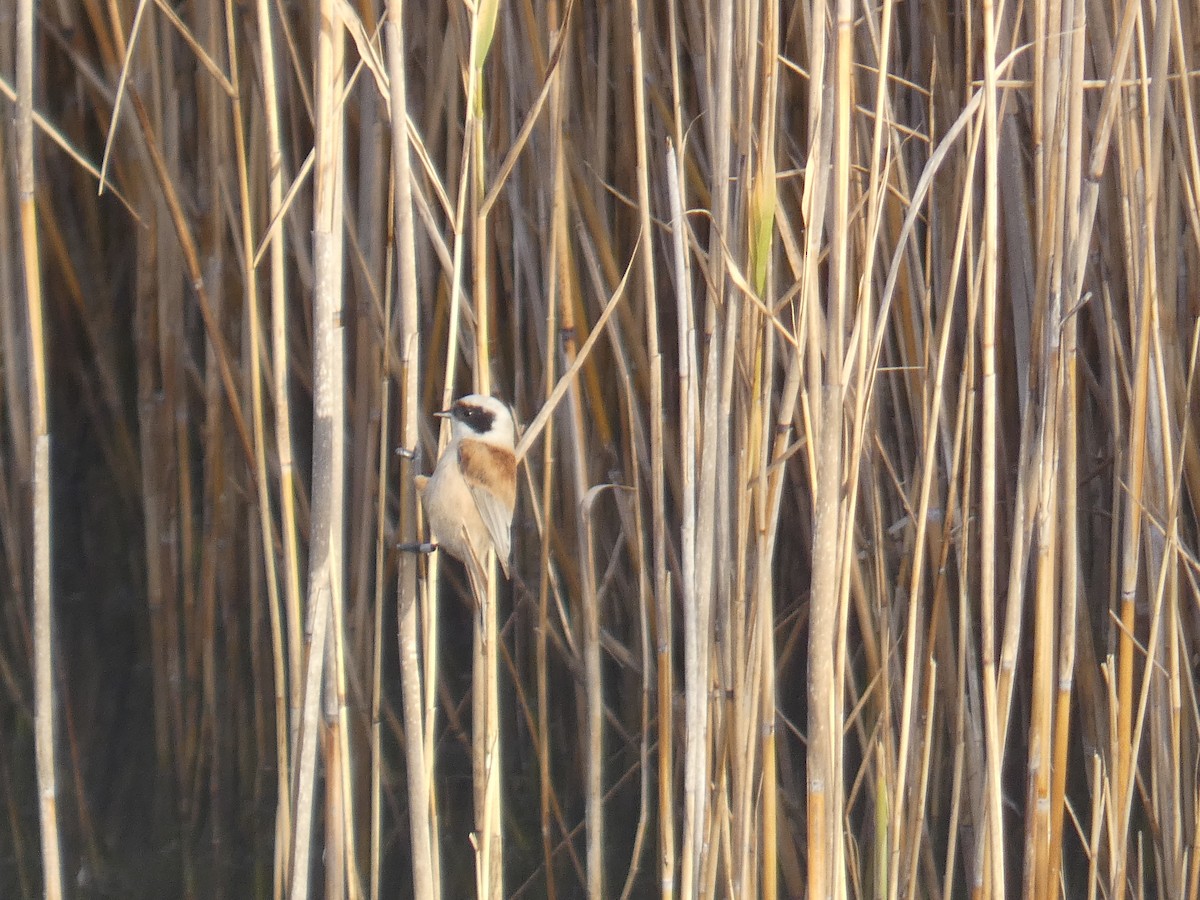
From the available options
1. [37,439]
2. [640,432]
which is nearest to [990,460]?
[640,432]

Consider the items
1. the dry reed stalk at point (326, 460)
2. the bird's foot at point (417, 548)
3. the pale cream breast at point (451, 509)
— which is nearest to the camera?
the dry reed stalk at point (326, 460)

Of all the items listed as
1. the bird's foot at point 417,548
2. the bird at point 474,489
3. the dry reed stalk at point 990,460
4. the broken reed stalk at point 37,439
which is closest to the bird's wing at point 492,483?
the bird at point 474,489

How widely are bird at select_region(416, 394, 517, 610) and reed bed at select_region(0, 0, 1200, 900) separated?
Result: 0.13 ft

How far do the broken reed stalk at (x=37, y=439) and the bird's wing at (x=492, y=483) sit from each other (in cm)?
40

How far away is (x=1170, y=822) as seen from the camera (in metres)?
1.37

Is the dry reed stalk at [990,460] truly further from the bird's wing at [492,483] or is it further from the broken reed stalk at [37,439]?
the broken reed stalk at [37,439]

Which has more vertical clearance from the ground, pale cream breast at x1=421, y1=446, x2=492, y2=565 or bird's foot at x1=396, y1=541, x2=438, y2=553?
pale cream breast at x1=421, y1=446, x2=492, y2=565

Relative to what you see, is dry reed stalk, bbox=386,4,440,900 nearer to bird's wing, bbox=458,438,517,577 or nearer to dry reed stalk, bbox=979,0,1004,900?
bird's wing, bbox=458,438,517,577

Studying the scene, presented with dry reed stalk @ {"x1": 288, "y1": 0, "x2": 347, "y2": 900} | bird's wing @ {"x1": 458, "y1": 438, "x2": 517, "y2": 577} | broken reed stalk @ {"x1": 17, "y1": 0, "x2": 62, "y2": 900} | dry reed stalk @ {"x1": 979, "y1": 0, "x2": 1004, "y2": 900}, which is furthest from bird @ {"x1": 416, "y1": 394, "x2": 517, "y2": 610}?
dry reed stalk @ {"x1": 979, "y1": 0, "x2": 1004, "y2": 900}

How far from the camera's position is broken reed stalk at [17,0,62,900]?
3.36 feet

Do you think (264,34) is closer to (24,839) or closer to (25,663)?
(24,839)

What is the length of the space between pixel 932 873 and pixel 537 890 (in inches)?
28.0

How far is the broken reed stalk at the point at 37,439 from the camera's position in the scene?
3.36ft

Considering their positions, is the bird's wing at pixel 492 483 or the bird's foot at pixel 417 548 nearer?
the bird's foot at pixel 417 548
